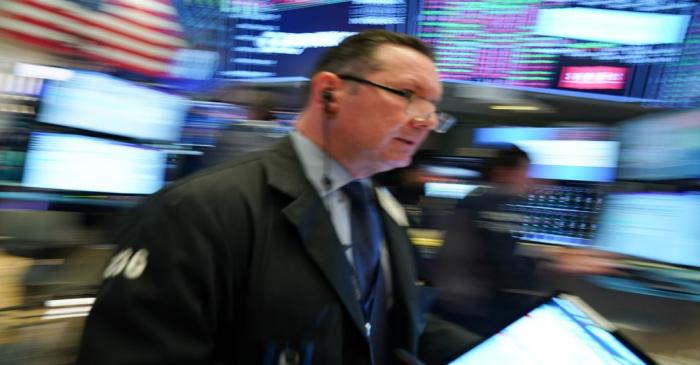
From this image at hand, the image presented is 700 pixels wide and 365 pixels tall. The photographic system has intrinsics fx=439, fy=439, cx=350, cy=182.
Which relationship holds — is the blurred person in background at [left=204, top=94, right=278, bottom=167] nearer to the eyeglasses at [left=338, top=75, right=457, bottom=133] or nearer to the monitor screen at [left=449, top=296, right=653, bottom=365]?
the eyeglasses at [left=338, top=75, right=457, bottom=133]

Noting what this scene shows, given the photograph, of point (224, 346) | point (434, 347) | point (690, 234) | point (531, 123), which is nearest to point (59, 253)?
point (224, 346)

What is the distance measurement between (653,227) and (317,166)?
2418 mm

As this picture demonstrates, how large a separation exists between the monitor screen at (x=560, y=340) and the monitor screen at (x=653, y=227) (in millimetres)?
1924

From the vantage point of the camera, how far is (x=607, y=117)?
14.8 feet

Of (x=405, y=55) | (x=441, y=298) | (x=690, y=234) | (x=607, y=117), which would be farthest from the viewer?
(x=607, y=117)

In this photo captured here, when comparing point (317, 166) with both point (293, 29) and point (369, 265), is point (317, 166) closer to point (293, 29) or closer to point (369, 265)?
point (369, 265)

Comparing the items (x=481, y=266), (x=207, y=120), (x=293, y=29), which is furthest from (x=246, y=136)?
(x=481, y=266)

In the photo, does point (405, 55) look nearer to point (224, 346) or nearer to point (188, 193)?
point (188, 193)

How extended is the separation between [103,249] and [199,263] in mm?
1925

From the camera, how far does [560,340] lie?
3.29 ft

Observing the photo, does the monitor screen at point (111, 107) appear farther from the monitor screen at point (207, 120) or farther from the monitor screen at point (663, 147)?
the monitor screen at point (663, 147)

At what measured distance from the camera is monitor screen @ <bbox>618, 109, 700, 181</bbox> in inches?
95.7

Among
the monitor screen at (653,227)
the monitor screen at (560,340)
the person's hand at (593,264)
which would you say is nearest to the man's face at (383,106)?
Answer: the monitor screen at (560,340)

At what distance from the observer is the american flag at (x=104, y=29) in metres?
2.82
